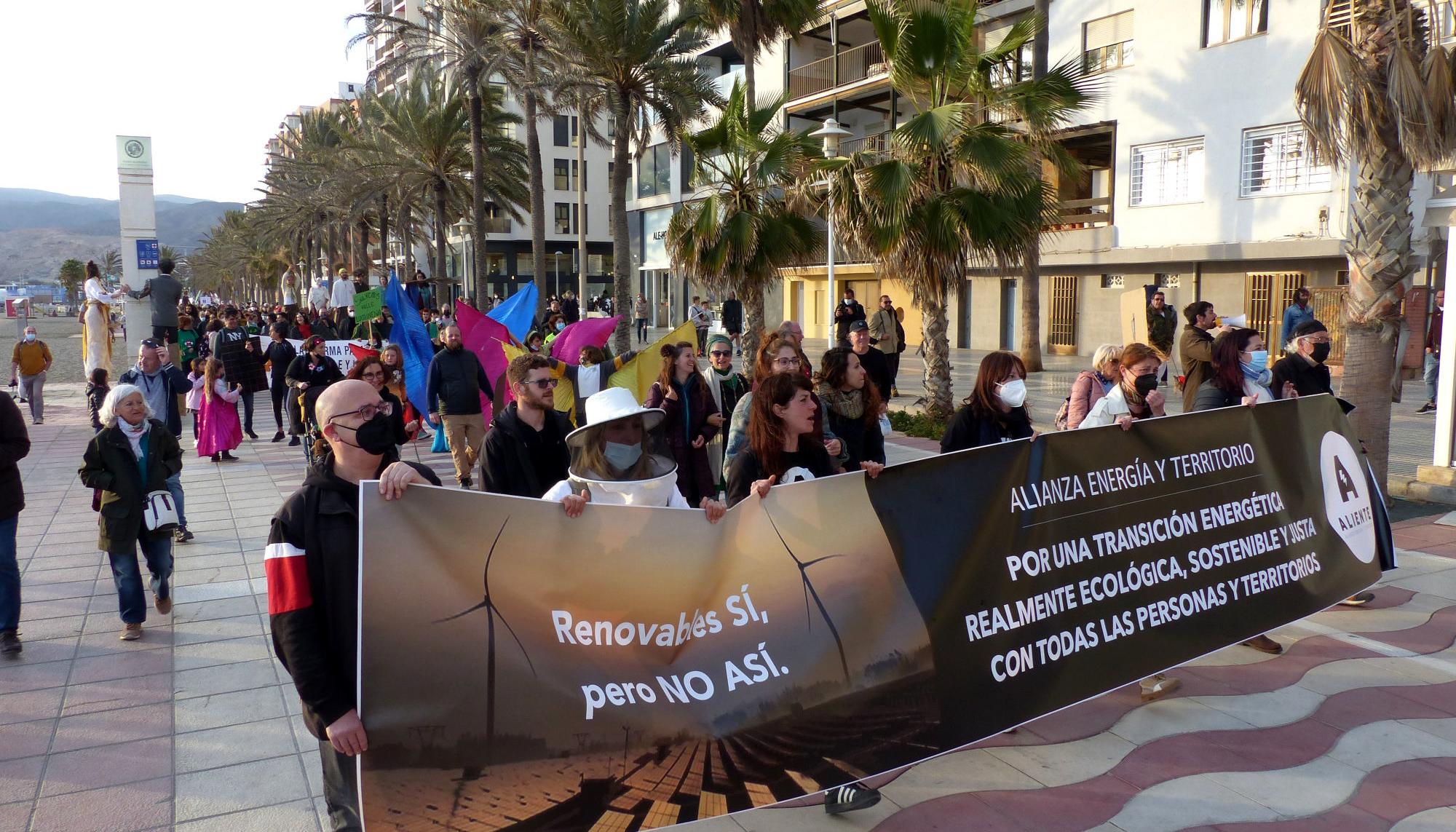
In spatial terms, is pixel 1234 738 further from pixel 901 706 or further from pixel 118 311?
pixel 118 311

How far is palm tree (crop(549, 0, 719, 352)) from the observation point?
2444 cm

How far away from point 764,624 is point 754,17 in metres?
23.6

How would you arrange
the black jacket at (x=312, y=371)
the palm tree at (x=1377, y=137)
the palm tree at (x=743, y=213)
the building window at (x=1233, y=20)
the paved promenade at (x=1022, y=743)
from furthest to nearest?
the building window at (x=1233, y=20), the palm tree at (x=743, y=213), the black jacket at (x=312, y=371), the palm tree at (x=1377, y=137), the paved promenade at (x=1022, y=743)

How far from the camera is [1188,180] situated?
77.4 feet

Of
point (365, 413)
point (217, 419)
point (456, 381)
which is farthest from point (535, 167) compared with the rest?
point (365, 413)

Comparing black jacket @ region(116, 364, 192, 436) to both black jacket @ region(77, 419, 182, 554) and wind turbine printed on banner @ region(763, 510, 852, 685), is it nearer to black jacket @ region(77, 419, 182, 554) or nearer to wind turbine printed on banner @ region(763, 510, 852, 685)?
black jacket @ region(77, 419, 182, 554)

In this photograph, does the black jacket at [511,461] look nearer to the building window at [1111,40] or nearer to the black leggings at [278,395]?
the black leggings at [278,395]

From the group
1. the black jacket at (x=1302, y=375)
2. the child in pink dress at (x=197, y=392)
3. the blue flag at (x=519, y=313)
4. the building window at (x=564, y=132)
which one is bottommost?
the child in pink dress at (x=197, y=392)

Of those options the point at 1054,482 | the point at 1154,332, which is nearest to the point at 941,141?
the point at 1154,332

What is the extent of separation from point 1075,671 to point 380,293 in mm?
13484

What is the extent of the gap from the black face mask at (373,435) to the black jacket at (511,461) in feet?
5.15

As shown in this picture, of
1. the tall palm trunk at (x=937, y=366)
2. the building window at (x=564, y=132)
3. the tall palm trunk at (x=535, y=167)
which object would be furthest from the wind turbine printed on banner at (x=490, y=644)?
the building window at (x=564, y=132)

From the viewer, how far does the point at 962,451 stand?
4137 millimetres

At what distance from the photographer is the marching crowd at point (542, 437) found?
9.68 ft
